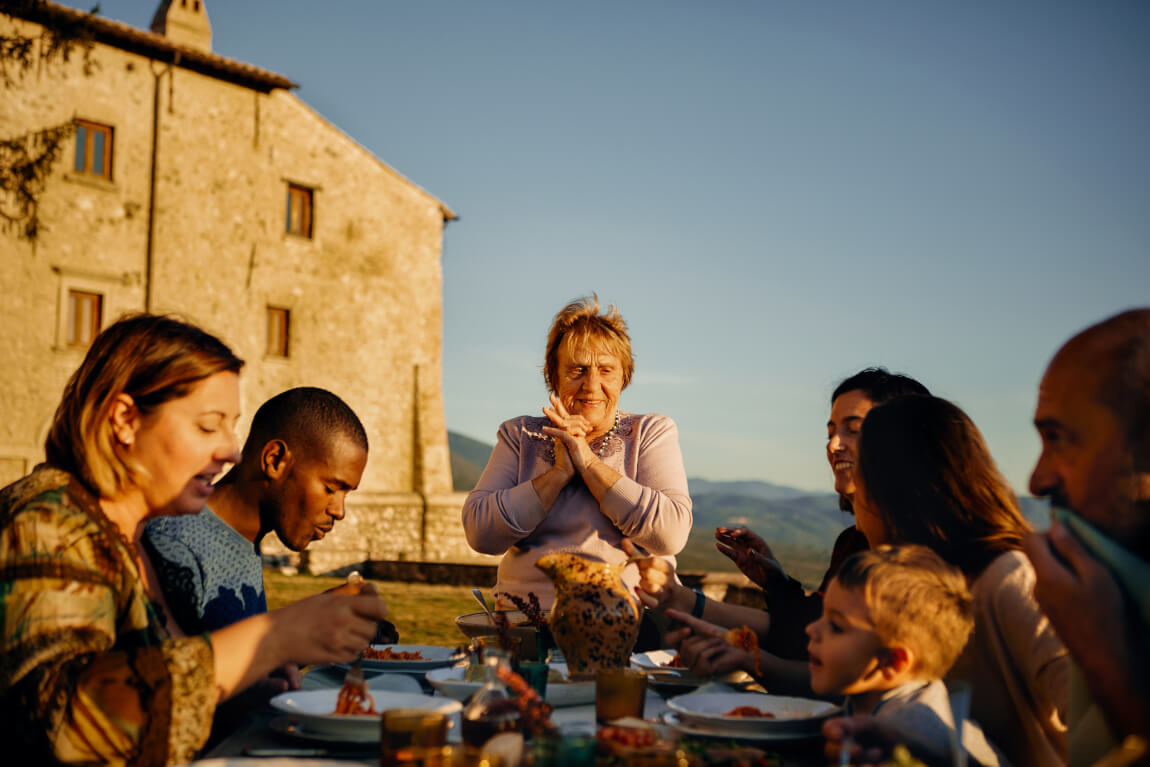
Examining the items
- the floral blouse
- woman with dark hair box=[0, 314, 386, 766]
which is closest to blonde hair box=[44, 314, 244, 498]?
woman with dark hair box=[0, 314, 386, 766]

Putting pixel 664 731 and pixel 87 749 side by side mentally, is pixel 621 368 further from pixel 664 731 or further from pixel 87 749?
pixel 87 749

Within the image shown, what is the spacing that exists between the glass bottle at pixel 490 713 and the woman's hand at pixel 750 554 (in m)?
1.50

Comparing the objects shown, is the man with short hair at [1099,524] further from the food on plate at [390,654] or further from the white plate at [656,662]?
the food on plate at [390,654]

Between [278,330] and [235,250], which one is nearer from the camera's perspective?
[235,250]

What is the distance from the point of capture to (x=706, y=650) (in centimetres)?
253

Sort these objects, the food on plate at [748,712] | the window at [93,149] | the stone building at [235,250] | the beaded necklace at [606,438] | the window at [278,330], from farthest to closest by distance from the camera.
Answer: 1. the window at [278,330]
2. the window at [93,149]
3. the stone building at [235,250]
4. the beaded necklace at [606,438]
5. the food on plate at [748,712]

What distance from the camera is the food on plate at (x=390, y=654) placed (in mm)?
2865

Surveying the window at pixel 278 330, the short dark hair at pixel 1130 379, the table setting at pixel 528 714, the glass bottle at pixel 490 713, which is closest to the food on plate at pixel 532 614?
the table setting at pixel 528 714

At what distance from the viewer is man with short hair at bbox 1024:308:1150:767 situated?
147cm

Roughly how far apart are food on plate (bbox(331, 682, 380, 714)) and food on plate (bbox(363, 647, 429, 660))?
0.79 m

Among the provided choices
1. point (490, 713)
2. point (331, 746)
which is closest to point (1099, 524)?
point (490, 713)

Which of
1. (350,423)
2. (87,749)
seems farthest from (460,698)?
(350,423)

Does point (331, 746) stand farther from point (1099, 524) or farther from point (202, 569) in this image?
point (1099, 524)

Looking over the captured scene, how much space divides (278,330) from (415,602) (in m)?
10.3
